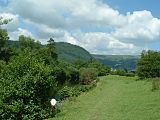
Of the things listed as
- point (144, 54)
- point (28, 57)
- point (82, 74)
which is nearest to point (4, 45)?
point (82, 74)

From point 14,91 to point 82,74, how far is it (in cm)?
6934

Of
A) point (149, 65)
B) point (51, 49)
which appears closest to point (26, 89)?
point (149, 65)

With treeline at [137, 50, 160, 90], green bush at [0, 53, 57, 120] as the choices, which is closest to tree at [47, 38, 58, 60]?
treeline at [137, 50, 160, 90]

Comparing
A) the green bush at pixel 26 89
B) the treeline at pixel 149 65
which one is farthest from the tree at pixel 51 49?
the green bush at pixel 26 89

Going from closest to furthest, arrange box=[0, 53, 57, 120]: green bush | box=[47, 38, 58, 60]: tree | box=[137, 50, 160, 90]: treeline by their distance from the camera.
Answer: box=[0, 53, 57, 120]: green bush
box=[137, 50, 160, 90]: treeline
box=[47, 38, 58, 60]: tree

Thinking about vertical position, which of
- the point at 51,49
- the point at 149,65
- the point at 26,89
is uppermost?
the point at 51,49

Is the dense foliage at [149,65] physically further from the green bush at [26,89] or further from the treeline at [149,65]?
the green bush at [26,89]

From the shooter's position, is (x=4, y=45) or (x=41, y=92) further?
(x=4, y=45)

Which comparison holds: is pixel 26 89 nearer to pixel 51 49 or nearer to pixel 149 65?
pixel 149 65

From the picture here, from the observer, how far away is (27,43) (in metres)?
128

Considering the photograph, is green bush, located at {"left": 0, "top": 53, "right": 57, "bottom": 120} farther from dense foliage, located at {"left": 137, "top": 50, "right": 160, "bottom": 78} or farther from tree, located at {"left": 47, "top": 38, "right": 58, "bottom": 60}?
tree, located at {"left": 47, "top": 38, "right": 58, "bottom": 60}

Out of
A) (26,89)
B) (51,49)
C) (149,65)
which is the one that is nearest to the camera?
(26,89)

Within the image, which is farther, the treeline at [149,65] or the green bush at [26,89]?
the treeline at [149,65]

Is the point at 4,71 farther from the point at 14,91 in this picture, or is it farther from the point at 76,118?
the point at 76,118
